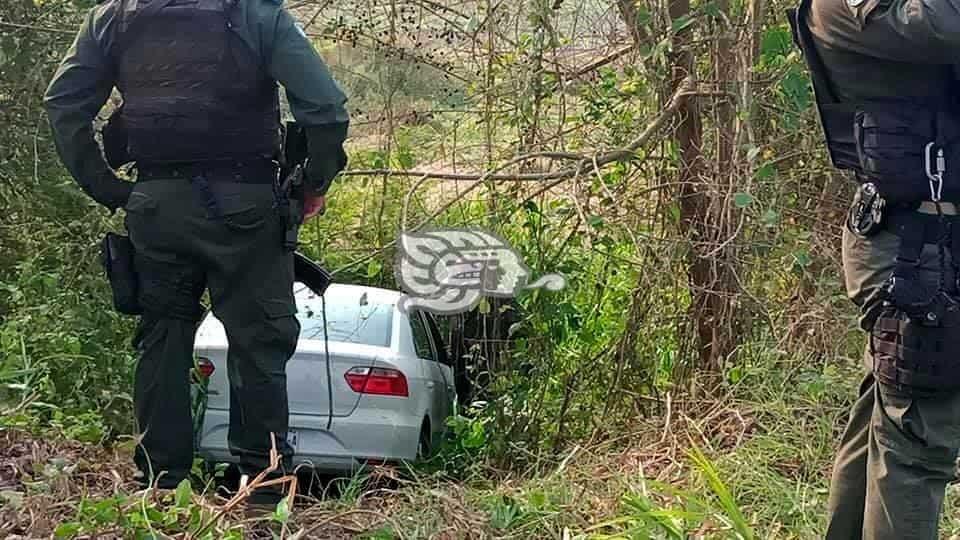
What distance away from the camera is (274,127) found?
360cm

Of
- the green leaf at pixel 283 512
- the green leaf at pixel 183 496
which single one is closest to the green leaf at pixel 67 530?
the green leaf at pixel 183 496

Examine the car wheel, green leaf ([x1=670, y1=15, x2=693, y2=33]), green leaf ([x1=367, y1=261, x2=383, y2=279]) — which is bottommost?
the car wheel

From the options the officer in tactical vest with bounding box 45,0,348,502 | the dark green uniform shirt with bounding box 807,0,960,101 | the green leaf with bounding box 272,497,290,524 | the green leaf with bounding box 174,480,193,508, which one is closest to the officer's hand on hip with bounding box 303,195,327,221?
the officer in tactical vest with bounding box 45,0,348,502

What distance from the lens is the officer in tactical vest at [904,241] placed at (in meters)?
2.54

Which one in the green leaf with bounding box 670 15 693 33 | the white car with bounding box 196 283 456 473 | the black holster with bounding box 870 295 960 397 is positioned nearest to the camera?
the black holster with bounding box 870 295 960 397

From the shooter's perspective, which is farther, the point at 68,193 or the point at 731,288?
the point at 68,193

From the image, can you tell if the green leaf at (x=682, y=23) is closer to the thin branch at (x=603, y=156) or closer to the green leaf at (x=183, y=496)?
the thin branch at (x=603, y=156)

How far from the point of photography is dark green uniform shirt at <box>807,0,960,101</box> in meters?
2.44

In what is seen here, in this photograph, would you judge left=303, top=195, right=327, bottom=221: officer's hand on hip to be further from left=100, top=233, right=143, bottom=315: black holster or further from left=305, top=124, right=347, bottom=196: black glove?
left=100, top=233, right=143, bottom=315: black holster

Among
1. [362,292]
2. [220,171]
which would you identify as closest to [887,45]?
[220,171]

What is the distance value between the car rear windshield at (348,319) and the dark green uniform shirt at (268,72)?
64.7 inches

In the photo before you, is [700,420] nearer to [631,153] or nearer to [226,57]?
[631,153]

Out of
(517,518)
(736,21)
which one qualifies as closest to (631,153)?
(736,21)

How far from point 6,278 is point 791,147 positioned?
12.5ft
